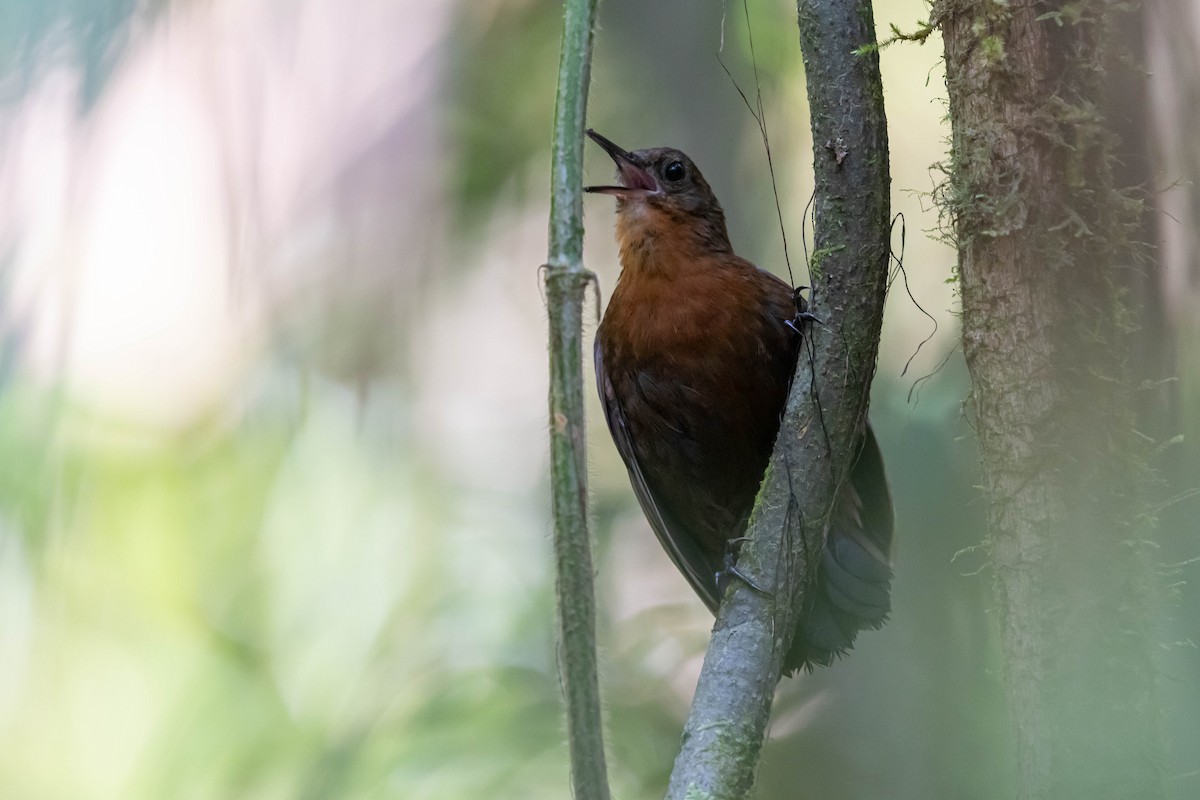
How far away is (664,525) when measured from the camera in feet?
10.0

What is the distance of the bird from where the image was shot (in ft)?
9.18

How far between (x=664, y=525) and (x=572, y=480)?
5.59 ft

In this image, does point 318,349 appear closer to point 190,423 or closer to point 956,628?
point 190,423

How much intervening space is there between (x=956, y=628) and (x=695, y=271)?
1200 mm

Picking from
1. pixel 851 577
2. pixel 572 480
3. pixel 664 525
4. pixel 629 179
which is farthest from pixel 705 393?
pixel 572 480

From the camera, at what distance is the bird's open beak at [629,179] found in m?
3.14

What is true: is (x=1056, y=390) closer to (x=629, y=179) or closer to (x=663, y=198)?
(x=663, y=198)

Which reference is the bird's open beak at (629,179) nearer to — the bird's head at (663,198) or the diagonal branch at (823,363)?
the bird's head at (663,198)

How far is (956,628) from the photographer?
290cm

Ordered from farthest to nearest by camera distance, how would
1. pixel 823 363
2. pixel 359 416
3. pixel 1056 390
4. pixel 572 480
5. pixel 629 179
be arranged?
pixel 359 416
pixel 629 179
pixel 823 363
pixel 1056 390
pixel 572 480

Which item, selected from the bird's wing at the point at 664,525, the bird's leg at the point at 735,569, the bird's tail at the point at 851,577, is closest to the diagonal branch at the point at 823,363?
the bird's leg at the point at 735,569

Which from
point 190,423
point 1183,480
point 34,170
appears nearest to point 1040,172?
point 1183,480

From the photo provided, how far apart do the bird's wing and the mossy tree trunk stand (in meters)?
1.34

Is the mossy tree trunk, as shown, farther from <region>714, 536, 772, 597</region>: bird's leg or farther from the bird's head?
the bird's head
